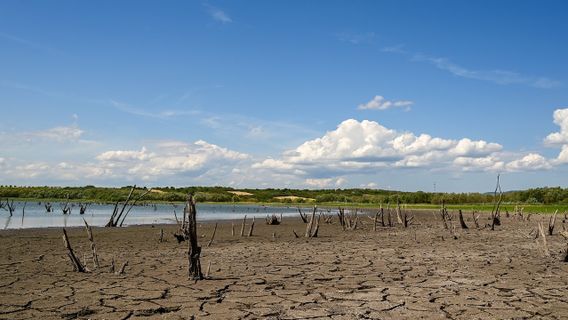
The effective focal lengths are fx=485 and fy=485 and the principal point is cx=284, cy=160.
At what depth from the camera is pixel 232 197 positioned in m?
86.4

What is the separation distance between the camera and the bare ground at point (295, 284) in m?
6.30

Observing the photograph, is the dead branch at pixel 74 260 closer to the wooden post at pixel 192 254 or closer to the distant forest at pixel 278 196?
the wooden post at pixel 192 254

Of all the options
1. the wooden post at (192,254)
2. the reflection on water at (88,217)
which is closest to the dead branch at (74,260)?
the wooden post at (192,254)

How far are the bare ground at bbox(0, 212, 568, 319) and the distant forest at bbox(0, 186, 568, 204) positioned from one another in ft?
106

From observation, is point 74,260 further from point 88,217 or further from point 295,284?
point 88,217

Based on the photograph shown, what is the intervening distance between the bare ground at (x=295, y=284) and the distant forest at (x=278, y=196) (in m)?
32.3

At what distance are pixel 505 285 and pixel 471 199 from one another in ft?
177

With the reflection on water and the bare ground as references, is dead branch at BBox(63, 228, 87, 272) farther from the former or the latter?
the reflection on water

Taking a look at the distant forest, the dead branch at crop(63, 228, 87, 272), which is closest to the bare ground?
the dead branch at crop(63, 228, 87, 272)

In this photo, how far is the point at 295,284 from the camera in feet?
26.6

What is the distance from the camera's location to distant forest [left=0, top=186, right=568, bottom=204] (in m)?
55.9

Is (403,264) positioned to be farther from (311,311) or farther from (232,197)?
(232,197)

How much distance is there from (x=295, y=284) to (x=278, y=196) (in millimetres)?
90306

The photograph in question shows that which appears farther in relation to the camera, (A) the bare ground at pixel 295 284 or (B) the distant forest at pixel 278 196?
(B) the distant forest at pixel 278 196
